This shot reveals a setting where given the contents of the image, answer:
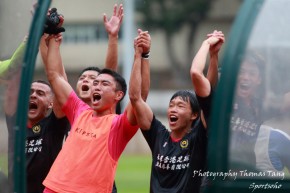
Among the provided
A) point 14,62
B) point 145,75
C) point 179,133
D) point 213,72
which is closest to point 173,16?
point 145,75

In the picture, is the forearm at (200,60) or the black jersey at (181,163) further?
the black jersey at (181,163)

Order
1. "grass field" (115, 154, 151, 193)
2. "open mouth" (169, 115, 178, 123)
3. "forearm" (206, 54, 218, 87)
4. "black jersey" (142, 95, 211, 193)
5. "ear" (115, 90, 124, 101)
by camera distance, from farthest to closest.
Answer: "grass field" (115, 154, 151, 193), "ear" (115, 90, 124, 101), "open mouth" (169, 115, 178, 123), "black jersey" (142, 95, 211, 193), "forearm" (206, 54, 218, 87)

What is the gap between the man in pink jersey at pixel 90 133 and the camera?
7301mm

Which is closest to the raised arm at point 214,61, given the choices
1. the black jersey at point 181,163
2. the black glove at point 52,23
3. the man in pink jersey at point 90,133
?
the black jersey at point 181,163

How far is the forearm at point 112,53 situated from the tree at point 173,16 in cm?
3685

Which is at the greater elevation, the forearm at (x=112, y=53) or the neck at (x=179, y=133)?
the forearm at (x=112, y=53)

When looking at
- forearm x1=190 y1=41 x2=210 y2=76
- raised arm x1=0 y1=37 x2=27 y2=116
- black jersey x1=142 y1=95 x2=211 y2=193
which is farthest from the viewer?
black jersey x1=142 y1=95 x2=211 y2=193

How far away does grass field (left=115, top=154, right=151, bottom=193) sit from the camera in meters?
20.9

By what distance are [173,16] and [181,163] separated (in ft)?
137

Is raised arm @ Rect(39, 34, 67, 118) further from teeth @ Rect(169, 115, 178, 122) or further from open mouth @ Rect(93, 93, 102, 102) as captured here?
teeth @ Rect(169, 115, 178, 122)

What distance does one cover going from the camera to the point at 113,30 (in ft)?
26.3

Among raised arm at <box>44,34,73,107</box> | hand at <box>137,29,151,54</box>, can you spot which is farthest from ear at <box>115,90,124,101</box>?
hand at <box>137,29,151,54</box>

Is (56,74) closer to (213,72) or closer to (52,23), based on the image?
(52,23)

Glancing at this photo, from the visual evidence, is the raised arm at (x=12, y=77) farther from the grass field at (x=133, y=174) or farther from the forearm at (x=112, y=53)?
the grass field at (x=133, y=174)
